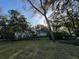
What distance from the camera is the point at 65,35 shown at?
128 ft

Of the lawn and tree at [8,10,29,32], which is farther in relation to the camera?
tree at [8,10,29,32]

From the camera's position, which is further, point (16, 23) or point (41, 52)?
point (16, 23)

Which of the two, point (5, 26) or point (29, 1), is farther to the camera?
point (5, 26)

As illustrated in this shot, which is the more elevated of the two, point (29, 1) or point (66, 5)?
point (29, 1)

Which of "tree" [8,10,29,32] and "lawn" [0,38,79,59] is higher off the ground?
"tree" [8,10,29,32]

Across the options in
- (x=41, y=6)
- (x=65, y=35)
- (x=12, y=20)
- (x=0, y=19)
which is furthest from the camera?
(x=12, y=20)

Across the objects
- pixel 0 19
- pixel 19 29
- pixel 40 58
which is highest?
pixel 0 19

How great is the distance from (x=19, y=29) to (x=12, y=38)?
14.2 feet

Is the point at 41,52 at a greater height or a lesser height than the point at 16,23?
lesser

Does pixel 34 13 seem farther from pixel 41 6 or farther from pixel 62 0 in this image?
pixel 62 0

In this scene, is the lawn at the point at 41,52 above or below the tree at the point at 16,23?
below

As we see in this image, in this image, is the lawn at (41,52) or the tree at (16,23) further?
the tree at (16,23)

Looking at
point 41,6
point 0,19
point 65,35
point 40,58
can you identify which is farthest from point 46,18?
point 40,58

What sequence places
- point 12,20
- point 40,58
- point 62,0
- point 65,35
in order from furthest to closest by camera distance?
point 12,20 < point 65,35 < point 62,0 < point 40,58
